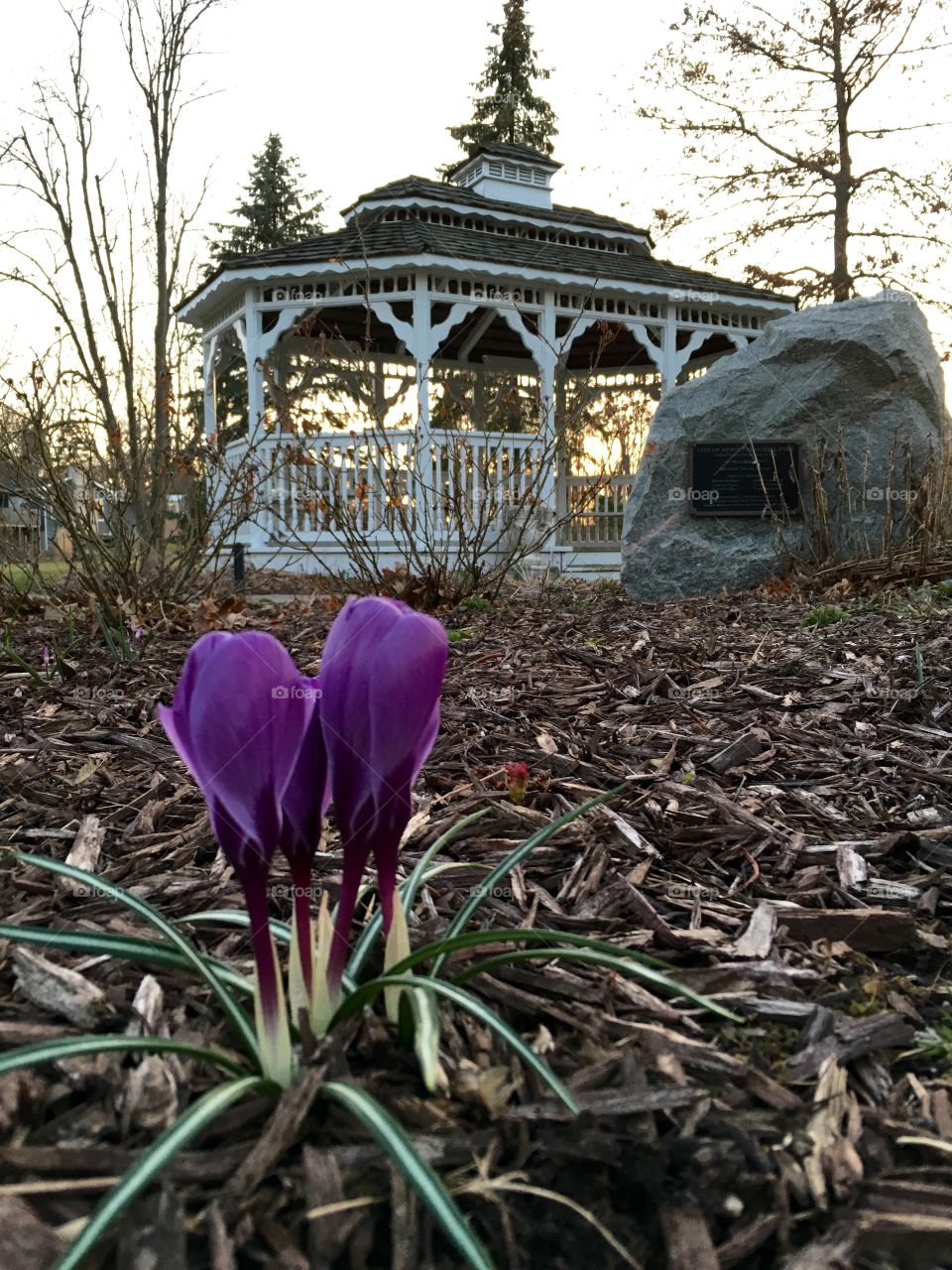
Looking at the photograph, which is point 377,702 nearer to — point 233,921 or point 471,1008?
point 471,1008

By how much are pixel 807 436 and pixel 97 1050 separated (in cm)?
719

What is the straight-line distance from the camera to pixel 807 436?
724 cm

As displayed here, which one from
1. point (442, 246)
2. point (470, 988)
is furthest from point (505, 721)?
point (442, 246)

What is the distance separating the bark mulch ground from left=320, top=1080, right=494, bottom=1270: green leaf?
9 centimetres

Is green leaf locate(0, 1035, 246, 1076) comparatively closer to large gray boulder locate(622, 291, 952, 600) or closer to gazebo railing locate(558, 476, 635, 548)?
large gray boulder locate(622, 291, 952, 600)

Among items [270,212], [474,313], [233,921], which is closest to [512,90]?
[270,212]

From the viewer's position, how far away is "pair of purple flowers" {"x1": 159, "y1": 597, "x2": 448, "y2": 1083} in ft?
2.85

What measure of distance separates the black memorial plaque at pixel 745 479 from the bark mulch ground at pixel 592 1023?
4644 mm

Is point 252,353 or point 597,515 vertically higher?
point 252,353

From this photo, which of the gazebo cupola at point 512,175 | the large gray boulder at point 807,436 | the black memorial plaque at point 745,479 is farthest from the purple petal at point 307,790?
the gazebo cupola at point 512,175

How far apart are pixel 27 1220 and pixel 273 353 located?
1423 centimetres

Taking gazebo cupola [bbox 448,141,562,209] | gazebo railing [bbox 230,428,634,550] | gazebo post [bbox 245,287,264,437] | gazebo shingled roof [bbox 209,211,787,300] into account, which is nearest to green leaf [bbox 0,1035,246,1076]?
gazebo railing [bbox 230,428,634,550]

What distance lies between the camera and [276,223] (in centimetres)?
2911

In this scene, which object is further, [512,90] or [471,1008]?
[512,90]
